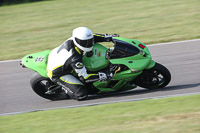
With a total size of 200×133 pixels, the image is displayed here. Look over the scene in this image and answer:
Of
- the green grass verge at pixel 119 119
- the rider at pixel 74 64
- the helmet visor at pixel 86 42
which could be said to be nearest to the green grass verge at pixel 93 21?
the rider at pixel 74 64

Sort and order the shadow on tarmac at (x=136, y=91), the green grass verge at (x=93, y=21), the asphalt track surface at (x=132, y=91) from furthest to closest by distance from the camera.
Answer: the green grass verge at (x=93, y=21) → the shadow on tarmac at (x=136, y=91) → the asphalt track surface at (x=132, y=91)

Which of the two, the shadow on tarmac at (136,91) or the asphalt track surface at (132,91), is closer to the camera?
the asphalt track surface at (132,91)

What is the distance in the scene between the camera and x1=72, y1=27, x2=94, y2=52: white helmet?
7282 mm

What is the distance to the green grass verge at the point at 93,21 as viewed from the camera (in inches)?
499

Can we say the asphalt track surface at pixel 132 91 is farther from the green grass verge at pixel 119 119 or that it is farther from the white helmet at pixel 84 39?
the white helmet at pixel 84 39

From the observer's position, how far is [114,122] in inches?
236

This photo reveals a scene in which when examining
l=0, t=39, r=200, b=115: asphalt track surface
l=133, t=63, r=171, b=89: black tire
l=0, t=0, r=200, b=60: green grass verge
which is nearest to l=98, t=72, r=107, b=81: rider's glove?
l=0, t=39, r=200, b=115: asphalt track surface

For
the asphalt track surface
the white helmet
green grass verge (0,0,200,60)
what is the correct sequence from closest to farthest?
the white helmet
the asphalt track surface
green grass verge (0,0,200,60)

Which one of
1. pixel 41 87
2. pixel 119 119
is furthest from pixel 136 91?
pixel 119 119

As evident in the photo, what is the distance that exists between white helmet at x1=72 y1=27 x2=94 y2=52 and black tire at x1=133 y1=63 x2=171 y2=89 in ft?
4.30

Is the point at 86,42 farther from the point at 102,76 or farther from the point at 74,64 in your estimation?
the point at 102,76

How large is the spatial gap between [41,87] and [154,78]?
8.20 feet

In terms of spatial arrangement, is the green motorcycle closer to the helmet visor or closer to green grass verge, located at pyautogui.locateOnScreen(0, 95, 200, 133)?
the helmet visor

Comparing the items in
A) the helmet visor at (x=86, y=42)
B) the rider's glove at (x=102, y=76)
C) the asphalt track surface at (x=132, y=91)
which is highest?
the helmet visor at (x=86, y=42)
